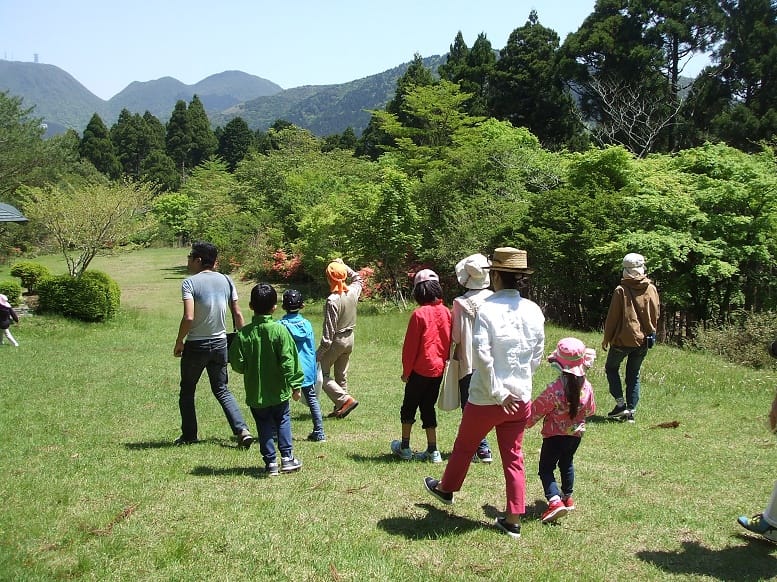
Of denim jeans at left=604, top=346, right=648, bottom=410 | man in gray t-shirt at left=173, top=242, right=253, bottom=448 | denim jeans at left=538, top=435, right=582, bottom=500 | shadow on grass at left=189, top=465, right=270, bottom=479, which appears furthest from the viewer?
denim jeans at left=604, top=346, right=648, bottom=410

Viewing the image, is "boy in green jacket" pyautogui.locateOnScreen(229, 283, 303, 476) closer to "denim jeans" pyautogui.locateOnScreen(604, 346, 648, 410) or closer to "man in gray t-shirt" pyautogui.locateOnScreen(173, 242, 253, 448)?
"man in gray t-shirt" pyautogui.locateOnScreen(173, 242, 253, 448)

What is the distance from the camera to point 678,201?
14.2m

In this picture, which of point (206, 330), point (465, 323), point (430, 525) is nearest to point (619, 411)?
point (465, 323)

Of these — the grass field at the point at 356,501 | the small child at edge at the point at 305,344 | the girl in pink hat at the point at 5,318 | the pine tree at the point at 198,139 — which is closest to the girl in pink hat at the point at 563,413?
the grass field at the point at 356,501

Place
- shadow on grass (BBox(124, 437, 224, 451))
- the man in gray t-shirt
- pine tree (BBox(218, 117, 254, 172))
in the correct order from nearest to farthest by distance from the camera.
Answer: the man in gray t-shirt < shadow on grass (BBox(124, 437, 224, 451)) < pine tree (BBox(218, 117, 254, 172))

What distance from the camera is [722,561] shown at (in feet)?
12.6

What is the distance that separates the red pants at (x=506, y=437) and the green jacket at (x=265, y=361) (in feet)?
5.32

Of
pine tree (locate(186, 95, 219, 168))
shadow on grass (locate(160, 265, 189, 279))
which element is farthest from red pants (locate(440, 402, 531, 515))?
pine tree (locate(186, 95, 219, 168))

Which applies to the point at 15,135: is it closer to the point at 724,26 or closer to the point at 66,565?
the point at 724,26

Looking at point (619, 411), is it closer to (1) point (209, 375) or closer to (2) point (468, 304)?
(2) point (468, 304)

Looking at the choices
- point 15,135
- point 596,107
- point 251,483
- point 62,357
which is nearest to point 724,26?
point 596,107

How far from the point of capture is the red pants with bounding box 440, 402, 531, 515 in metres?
4.03

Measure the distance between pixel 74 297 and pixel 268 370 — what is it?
13.5 meters

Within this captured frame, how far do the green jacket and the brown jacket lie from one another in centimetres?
370
